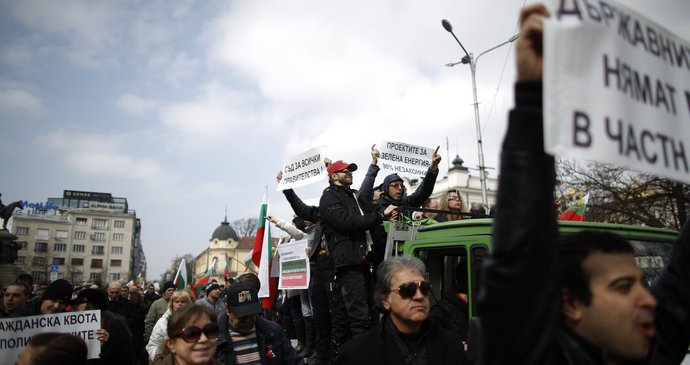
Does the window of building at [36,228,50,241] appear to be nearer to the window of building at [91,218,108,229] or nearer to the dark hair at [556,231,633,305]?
the window of building at [91,218,108,229]

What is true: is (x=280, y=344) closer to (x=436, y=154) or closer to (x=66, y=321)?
(x=66, y=321)

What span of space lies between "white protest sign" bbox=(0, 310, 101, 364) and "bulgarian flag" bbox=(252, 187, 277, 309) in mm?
3403

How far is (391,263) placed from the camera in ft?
10.9

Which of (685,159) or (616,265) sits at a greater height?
(685,159)

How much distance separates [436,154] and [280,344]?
3.77m

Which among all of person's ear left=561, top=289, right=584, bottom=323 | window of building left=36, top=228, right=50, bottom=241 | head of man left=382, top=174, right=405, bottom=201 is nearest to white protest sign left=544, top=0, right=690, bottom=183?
person's ear left=561, top=289, right=584, bottom=323

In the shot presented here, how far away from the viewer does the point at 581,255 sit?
1521mm

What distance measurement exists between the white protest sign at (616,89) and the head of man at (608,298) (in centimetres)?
29

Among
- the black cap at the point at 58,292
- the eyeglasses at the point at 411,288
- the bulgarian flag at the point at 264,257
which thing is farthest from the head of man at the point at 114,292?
the eyeglasses at the point at 411,288

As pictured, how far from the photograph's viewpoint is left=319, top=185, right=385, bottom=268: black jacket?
4.89 metres

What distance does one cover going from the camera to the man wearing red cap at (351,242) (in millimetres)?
4668

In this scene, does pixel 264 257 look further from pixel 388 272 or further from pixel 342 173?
pixel 388 272

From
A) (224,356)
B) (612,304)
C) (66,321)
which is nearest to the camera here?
(612,304)

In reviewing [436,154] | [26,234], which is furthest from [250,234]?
[436,154]
